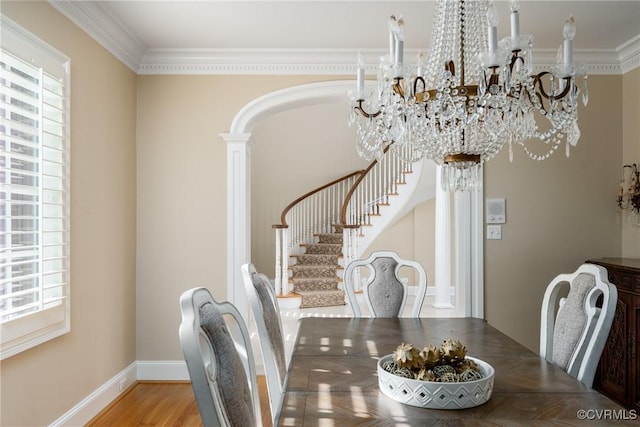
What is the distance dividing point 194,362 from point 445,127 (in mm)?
1430

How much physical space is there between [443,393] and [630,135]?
3.38 metres

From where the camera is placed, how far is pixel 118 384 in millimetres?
3578

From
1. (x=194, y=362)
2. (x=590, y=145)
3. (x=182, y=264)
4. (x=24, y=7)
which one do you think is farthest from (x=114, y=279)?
(x=590, y=145)

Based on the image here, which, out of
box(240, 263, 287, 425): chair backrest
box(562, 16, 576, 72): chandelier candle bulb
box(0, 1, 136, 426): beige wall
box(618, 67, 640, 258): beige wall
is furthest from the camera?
box(618, 67, 640, 258): beige wall

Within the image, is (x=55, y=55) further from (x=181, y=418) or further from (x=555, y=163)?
(x=555, y=163)

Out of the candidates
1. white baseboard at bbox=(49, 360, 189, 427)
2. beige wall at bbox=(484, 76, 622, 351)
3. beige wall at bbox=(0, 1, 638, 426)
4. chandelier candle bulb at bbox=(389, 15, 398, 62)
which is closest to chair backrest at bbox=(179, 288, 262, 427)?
chandelier candle bulb at bbox=(389, 15, 398, 62)

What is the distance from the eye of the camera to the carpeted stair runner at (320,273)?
6879mm

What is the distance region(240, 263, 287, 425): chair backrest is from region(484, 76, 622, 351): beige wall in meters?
2.36

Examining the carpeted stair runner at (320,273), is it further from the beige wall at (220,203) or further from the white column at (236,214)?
the beige wall at (220,203)

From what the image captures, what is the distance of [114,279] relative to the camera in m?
3.53

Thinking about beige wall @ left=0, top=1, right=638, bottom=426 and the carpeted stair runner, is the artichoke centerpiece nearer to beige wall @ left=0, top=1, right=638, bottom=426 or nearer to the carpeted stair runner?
beige wall @ left=0, top=1, right=638, bottom=426

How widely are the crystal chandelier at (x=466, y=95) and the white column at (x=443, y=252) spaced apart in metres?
4.31

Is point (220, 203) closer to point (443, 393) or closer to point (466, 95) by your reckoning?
point (466, 95)

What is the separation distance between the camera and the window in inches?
90.9
